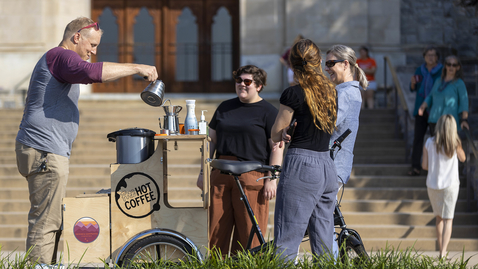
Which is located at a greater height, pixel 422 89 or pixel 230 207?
pixel 422 89

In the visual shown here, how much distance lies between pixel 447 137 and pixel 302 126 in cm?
329

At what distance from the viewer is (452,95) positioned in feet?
23.1

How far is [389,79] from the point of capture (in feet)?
39.0

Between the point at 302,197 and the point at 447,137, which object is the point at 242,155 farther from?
the point at 447,137

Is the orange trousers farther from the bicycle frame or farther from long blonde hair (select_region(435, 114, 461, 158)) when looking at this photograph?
long blonde hair (select_region(435, 114, 461, 158))

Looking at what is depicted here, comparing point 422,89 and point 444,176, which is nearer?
point 444,176

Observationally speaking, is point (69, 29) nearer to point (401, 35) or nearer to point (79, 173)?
point (79, 173)

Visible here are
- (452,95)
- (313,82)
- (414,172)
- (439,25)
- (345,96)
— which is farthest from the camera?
(439,25)

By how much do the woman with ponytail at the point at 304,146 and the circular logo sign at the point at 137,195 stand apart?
3.43ft

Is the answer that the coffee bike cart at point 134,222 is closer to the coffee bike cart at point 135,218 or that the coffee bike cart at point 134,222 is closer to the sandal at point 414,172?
the coffee bike cart at point 135,218

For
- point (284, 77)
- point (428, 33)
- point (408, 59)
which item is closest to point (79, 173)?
point (284, 77)

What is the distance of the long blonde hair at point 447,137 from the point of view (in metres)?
5.82

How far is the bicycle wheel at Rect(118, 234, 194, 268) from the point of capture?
3715 millimetres

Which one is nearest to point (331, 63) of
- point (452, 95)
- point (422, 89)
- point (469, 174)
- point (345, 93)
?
point (345, 93)
